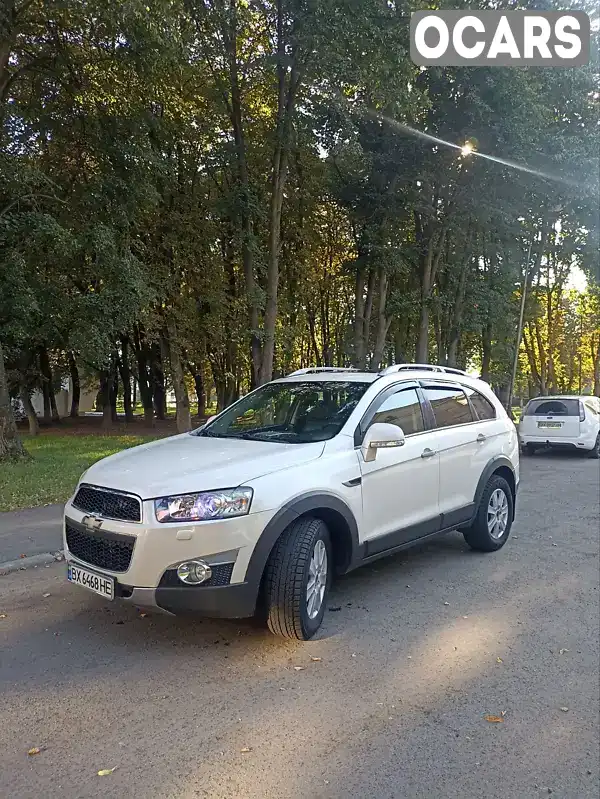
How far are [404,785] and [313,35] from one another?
12.4 m

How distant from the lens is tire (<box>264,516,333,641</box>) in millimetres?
3967

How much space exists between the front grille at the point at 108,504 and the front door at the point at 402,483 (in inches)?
66.8

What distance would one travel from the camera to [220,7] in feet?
39.3

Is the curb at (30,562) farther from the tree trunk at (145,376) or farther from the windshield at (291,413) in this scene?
the tree trunk at (145,376)

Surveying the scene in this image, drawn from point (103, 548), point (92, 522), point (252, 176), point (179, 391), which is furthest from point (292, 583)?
point (179, 391)

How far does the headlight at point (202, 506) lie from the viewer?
3760 millimetres

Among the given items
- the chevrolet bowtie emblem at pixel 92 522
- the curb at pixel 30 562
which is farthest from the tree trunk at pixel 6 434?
the chevrolet bowtie emblem at pixel 92 522

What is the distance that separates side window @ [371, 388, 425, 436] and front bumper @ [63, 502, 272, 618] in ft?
5.70

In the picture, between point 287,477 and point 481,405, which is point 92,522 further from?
point 481,405

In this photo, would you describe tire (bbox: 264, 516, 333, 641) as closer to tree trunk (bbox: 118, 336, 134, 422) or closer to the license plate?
the license plate

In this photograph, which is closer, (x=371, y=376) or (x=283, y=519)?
(x=283, y=519)

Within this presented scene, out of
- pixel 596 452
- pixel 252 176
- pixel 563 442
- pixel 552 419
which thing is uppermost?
pixel 252 176

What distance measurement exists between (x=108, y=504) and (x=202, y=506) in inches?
26.0

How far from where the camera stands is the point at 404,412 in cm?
542
